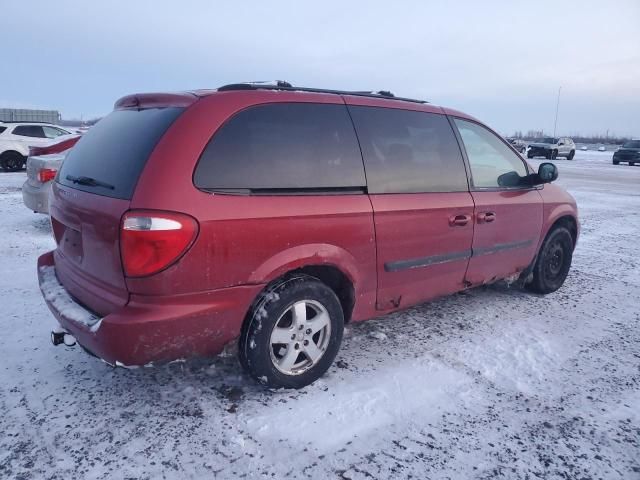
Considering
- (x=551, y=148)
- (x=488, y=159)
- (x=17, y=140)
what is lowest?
(x=488, y=159)

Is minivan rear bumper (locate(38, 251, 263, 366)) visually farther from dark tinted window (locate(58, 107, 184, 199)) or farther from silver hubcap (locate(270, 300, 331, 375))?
dark tinted window (locate(58, 107, 184, 199))

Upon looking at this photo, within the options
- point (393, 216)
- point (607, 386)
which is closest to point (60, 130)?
point (393, 216)

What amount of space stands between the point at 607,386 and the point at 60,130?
680 inches

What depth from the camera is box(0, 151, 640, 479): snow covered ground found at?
221cm

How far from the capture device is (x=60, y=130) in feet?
51.8

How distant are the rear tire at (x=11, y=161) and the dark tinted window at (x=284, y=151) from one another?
1571 cm

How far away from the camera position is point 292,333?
2719mm

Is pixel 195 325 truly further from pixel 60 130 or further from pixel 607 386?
pixel 60 130

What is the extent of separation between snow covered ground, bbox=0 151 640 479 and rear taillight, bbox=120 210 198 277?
2.91 ft

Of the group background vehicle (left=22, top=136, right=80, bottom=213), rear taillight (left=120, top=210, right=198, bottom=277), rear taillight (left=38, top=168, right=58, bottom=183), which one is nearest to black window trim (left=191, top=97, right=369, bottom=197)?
rear taillight (left=120, top=210, right=198, bottom=277)

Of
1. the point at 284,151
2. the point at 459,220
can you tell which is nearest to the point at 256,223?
the point at 284,151

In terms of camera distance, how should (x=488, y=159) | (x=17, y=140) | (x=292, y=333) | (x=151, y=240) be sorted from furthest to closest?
(x=17, y=140) → (x=488, y=159) → (x=292, y=333) → (x=151, y=240)

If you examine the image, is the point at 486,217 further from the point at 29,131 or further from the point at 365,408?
the point at 29,131

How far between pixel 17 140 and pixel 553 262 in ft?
52.9
